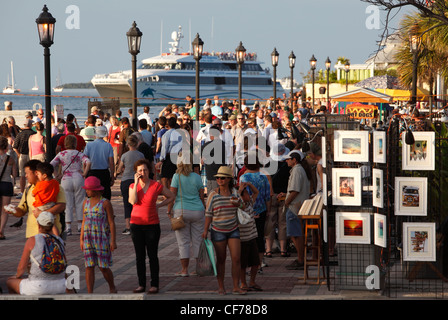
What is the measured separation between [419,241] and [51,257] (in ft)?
13.6

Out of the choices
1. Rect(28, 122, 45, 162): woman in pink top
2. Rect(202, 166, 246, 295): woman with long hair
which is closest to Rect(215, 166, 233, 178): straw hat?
Rect(202, 166, 246, 295): woman with long hair

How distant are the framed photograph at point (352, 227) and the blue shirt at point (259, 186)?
167 centimetres

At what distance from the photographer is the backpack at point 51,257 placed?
8.31 m

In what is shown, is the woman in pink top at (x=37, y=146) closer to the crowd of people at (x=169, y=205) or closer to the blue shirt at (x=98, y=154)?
the crowd of people at (x=169, y=205)

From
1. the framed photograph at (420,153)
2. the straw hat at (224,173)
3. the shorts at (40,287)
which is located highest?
the framed photograph at (420,153)

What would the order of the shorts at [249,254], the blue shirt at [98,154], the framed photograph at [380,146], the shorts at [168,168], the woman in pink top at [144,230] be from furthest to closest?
the shorts at [168,168] < the blue shirt at [98,154] < the shorts at [249,254] < the woman in pink top at [144,230] < the framed photograph at [380,146]

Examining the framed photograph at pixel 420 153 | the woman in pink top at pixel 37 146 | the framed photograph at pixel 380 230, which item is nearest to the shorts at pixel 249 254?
the framed photograph at pixel 380 230

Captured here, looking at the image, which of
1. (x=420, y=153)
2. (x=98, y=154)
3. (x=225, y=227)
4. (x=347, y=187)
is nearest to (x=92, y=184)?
(x=225, y=227)

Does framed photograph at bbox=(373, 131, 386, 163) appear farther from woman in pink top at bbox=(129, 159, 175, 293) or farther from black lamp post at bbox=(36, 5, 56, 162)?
black lamp post at bbox=(36, 5, 56, 162)

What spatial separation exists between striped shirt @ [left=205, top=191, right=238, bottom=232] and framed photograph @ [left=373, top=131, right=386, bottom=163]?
5.91 ft

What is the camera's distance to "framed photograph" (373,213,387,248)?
29.9 feet

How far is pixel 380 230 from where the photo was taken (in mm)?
9219

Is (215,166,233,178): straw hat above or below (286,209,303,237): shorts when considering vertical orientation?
above
